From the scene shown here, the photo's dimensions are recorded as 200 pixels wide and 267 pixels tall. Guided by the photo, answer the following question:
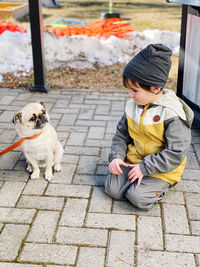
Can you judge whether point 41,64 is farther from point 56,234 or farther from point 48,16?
point 48,16

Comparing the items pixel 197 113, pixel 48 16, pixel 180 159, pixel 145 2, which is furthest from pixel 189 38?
pixel 145 2

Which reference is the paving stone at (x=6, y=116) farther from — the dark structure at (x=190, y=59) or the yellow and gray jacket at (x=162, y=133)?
the dark structure at (x=190, y=59)

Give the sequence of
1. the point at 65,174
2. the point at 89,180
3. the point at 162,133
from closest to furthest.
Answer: the point at 162,133
the point at 89,180
the point at 65,174

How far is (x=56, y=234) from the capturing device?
9.81 feet

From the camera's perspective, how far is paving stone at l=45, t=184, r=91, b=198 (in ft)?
11.5

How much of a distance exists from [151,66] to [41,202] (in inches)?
63.5

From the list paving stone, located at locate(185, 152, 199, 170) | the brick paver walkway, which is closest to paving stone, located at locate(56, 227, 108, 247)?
the brick paver walkway

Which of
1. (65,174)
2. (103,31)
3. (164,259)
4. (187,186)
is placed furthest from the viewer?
(103,31)

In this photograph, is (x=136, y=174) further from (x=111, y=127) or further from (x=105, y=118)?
(x=105, y=118)

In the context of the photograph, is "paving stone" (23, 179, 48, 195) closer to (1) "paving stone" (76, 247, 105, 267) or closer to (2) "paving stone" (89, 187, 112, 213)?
(2) "paving stone" (89, 187, 112, 213)

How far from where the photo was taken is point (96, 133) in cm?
479

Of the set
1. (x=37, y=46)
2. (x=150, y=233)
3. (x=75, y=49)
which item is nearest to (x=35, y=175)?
(x=150, y=233)

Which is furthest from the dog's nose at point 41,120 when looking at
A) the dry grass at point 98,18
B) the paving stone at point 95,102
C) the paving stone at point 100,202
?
the dry grass at point 98,18

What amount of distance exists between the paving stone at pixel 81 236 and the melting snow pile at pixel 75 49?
507 centimetres
